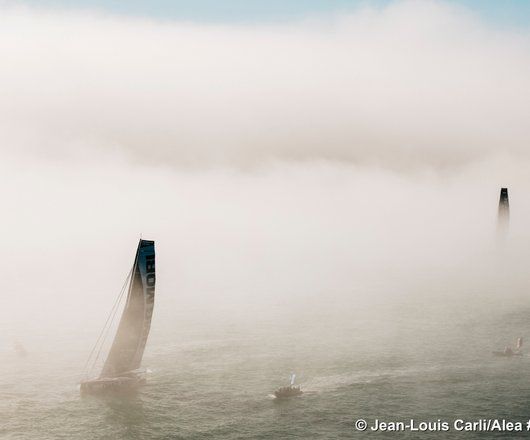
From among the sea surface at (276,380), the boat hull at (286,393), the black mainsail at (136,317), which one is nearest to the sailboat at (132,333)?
the black mainsail at (136,317)

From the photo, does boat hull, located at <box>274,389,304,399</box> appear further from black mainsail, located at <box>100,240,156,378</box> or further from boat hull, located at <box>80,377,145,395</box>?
boat hull, located at <box>80,377,145,395</box>

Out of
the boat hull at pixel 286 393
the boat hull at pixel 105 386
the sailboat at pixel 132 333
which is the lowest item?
the boat hull at pixel 286 393

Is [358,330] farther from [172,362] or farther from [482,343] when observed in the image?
[172,362]

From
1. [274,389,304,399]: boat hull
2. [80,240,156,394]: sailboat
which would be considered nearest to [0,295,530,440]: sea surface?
[274,389,304,399]: boat hull

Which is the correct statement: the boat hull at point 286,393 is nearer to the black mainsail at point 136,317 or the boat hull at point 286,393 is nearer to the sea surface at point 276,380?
the sea surface at point 276,380

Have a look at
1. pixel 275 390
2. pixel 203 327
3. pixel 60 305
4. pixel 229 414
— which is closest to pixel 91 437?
pixel 229 414

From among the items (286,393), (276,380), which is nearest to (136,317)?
(286,393)

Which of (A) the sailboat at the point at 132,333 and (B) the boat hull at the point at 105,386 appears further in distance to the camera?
(B) the boat hull at the point at 105,386

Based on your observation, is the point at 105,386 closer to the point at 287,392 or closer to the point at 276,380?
the point at 276,380
